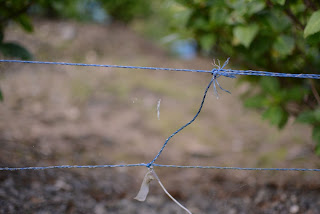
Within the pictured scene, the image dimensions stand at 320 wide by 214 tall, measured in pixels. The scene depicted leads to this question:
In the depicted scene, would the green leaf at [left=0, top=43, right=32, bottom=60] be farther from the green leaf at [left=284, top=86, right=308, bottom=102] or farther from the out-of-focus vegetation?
the green leaf at [left=284, top=86, right=308, bottom=102]

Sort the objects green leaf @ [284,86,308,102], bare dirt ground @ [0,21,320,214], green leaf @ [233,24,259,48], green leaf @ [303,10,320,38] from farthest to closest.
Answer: bare dirt ground @ [0,21,320,214]
green leaf @ [284,86,308,102]
green leaf @ [233,24,259,48]
green leaf @ [303,10,320,38]

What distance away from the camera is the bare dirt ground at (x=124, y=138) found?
2.24 meters

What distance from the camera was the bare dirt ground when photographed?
2238mm

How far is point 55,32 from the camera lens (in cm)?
572

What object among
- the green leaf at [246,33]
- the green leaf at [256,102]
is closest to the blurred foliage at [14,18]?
the green leaf at [246,33]

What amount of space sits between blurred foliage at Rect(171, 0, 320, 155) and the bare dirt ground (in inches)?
27.7

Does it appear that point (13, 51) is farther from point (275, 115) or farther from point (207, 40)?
point (275, 115)

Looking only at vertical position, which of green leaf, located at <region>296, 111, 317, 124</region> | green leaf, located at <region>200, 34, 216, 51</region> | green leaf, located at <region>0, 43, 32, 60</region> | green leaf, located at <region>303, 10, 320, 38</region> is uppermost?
green leaf, located at <region>200, 34, 216, 51</region>

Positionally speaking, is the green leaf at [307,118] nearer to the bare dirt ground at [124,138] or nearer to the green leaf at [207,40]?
the bare dirt ground at [124,138]

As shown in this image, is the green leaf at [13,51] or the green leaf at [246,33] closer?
the green leaf at [246,33]

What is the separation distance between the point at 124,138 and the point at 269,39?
2.12 meters

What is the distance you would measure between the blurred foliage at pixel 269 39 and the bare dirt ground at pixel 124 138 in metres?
0.70

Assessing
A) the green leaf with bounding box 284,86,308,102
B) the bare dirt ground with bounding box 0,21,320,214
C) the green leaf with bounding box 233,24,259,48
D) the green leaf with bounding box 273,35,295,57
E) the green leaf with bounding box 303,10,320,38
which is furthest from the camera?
the bare dirt ground with bounding box 0,21,320,214

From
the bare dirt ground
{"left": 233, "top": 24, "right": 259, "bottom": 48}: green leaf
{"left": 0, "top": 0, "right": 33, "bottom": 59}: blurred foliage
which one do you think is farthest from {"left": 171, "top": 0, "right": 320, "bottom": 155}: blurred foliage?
{"left": 0, "top": 0, "right": 33, "bottom": 59}: blurred foliage
